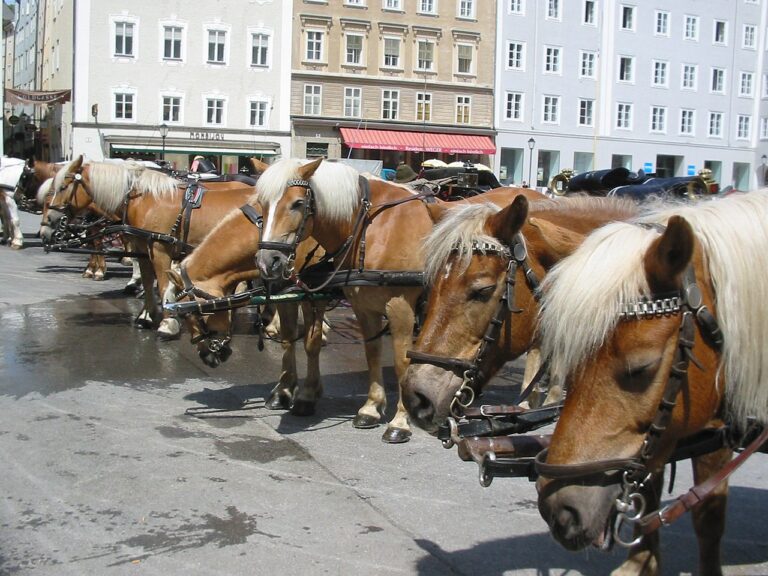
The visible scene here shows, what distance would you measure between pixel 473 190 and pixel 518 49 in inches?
1558

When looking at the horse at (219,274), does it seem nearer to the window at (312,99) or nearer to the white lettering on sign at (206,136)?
the white lettering on sign at (206,136)


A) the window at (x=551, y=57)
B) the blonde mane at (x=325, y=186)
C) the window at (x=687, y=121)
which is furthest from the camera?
the window at (x=687, y=121)

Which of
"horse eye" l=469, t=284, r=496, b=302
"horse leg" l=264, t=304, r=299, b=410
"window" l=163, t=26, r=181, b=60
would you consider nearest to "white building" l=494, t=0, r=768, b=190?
"window" l=163, t=26, r=181, b=60

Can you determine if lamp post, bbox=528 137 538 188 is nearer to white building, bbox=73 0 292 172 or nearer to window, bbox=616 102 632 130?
window, bbox=616 102 632 130

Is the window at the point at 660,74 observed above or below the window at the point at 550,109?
above

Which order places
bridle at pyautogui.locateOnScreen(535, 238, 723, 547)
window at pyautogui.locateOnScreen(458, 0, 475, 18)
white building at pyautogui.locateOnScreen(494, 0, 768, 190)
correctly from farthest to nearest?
white building at pyautogui.locateOnScreen(494, 0, 768, 190) < window at pyautogui.locateOnScreen(458, 0, 475, 18) < bridle at pyautogui.locateOnScreen(535, 238, 723, 547)

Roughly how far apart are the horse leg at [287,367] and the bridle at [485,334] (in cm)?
369

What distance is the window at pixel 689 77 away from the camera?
50.2 m

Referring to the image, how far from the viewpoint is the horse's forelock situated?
3.35 meters

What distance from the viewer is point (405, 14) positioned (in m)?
44.2

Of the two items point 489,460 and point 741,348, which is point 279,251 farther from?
point 741,348

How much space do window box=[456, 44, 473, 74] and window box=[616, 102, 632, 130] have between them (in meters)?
10.1

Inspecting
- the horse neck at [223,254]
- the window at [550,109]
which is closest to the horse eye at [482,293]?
the horse neck at [223,254]

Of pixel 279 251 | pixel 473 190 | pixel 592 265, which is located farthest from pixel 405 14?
pixel 592 265
